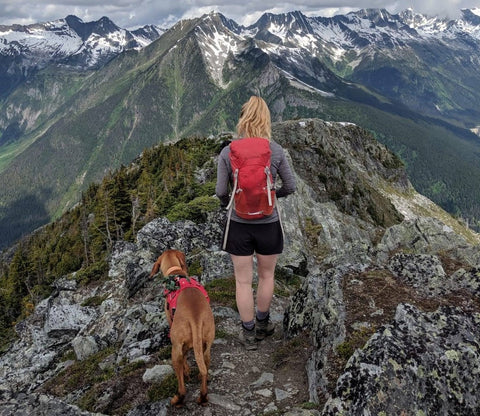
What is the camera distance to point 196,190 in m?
41.5

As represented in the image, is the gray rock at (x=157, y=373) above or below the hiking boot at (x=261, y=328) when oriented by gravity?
below

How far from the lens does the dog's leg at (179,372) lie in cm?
770

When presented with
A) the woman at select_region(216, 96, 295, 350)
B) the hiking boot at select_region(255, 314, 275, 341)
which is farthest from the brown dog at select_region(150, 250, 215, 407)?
the hiking boot at select_region(255, 314, 275, 341)

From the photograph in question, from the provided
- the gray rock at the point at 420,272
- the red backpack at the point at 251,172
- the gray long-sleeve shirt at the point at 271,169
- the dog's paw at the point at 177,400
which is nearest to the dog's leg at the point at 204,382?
the dog's paw at the point at 177,400

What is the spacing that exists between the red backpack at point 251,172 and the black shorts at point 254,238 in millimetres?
619

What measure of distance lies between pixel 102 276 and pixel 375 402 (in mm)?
26652

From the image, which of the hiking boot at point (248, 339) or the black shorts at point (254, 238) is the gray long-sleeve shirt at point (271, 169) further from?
the hiking boot at point (248, 339)

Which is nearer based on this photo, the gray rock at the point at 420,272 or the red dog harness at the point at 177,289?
the red dog harness at the point at 177,289

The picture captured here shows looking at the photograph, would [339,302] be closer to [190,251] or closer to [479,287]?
[479,287]

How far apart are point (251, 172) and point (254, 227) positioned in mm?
1364

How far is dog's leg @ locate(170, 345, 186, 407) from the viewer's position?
7.70m

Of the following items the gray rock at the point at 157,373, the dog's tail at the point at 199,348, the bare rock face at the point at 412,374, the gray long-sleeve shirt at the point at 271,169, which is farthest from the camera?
the gray rock at the point at 157,373

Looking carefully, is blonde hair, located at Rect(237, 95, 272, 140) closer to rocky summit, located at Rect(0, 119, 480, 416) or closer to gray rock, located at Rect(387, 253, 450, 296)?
rocky summit, located at Rect(0, 119, 480, 416)

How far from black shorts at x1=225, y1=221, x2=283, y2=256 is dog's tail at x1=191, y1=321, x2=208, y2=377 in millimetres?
1926
